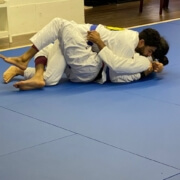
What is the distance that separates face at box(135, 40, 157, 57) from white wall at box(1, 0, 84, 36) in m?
2.51

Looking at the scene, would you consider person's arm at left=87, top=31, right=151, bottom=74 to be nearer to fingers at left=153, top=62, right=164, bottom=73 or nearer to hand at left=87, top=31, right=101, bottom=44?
hand at left=87, top=31, right=101, bottom=44

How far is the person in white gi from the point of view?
3.74 metres

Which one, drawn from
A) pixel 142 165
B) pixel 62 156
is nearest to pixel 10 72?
pixel 62 156

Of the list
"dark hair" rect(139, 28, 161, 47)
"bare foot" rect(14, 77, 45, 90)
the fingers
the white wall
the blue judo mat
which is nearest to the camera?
the blue judo mat

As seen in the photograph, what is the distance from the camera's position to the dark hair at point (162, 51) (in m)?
3.85

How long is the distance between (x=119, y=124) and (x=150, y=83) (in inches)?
36.4

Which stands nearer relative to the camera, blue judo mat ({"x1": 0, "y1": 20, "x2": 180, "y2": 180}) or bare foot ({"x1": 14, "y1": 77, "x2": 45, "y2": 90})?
blue judo mat ({"x1": 0, "y1": 20, "x2": 180, "y2": 180})

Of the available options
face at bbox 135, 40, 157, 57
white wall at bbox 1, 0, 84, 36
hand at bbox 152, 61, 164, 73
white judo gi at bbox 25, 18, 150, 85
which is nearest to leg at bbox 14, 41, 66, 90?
white judo gi at bbox 25, 18, 150, 85

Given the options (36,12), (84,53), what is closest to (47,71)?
(84,53)

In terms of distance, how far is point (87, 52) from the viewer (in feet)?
12.4

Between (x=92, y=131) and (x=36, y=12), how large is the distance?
3.57 meters

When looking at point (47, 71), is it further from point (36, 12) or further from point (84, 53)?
point (36, 12)

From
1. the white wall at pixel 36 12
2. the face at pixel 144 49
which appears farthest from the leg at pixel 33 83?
the white wall at pixel 36 12

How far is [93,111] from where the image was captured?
3.29 metres
